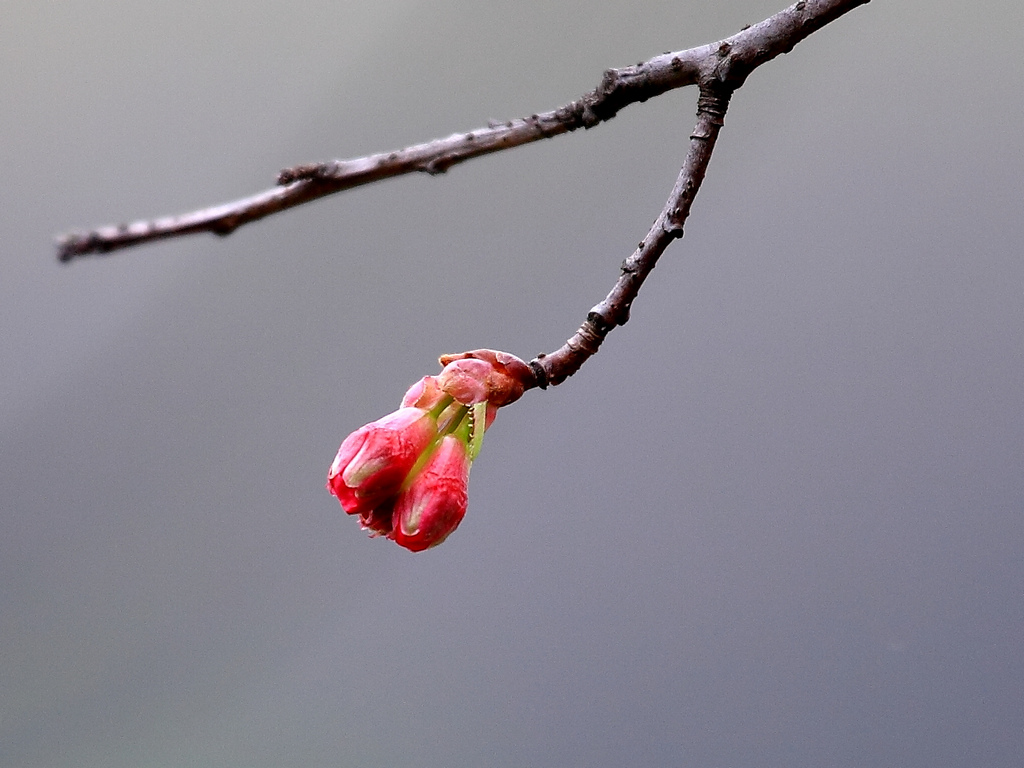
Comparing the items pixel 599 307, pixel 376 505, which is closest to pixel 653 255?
pixel 599 307

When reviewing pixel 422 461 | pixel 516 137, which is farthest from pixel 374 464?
pixel 516 137

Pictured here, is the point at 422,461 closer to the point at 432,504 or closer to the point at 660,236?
the point at 432,504

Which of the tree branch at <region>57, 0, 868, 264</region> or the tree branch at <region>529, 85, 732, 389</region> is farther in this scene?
the tree branch at <region>529, 85, 732, 389</region>

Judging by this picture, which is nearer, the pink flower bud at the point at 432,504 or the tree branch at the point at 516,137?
the tree branch at the point at 516,137

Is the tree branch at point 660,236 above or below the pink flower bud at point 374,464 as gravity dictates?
above

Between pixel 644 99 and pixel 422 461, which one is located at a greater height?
pixel 644 99
